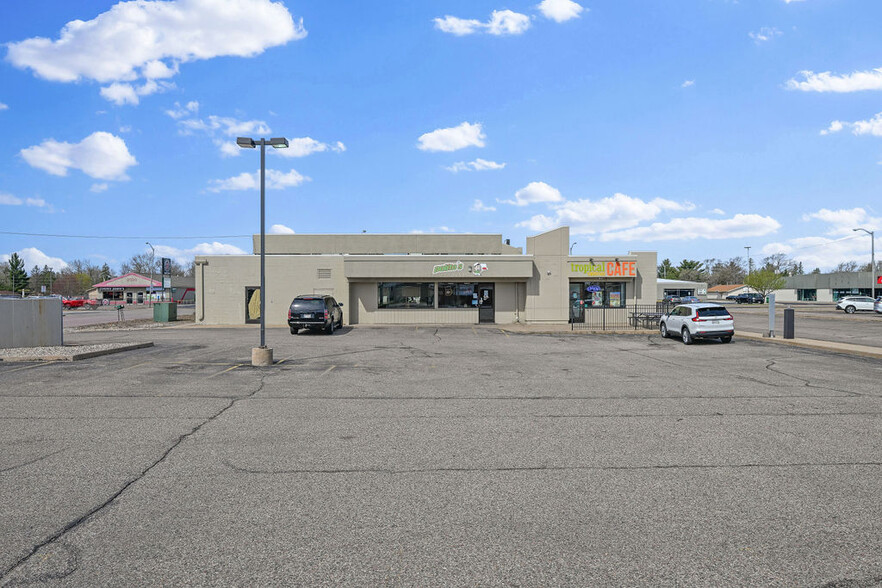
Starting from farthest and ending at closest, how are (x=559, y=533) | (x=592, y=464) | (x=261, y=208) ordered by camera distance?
(x=261, y=208), (x=592, y=464), (x=559, y=533)

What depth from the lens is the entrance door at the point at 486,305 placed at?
1169 inches

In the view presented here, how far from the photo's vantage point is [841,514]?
4.38 m

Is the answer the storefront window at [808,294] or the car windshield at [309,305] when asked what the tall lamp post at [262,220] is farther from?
the storefront window at [808,294]

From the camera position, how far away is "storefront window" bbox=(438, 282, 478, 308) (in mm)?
29531

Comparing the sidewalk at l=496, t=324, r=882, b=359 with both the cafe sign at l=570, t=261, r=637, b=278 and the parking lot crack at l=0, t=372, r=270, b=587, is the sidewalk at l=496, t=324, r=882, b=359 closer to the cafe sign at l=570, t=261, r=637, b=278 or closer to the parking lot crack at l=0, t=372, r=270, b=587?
the cafe sign at l=570, t=261, r=637, b=278

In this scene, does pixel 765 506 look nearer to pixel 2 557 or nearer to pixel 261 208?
pixel 2 557

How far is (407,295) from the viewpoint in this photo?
96.8ft

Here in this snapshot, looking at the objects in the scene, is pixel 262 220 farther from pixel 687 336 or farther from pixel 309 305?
pixel 687 336

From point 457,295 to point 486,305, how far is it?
1777mm

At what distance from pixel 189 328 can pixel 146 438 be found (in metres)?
22.5

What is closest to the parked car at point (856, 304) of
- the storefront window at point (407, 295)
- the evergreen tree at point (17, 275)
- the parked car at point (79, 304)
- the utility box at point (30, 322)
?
the storefront window at point (407, 295)

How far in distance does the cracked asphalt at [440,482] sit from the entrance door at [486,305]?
18.5 m

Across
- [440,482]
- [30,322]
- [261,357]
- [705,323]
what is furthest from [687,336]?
[30,322]

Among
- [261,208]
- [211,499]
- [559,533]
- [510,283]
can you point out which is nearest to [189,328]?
[261,208]
